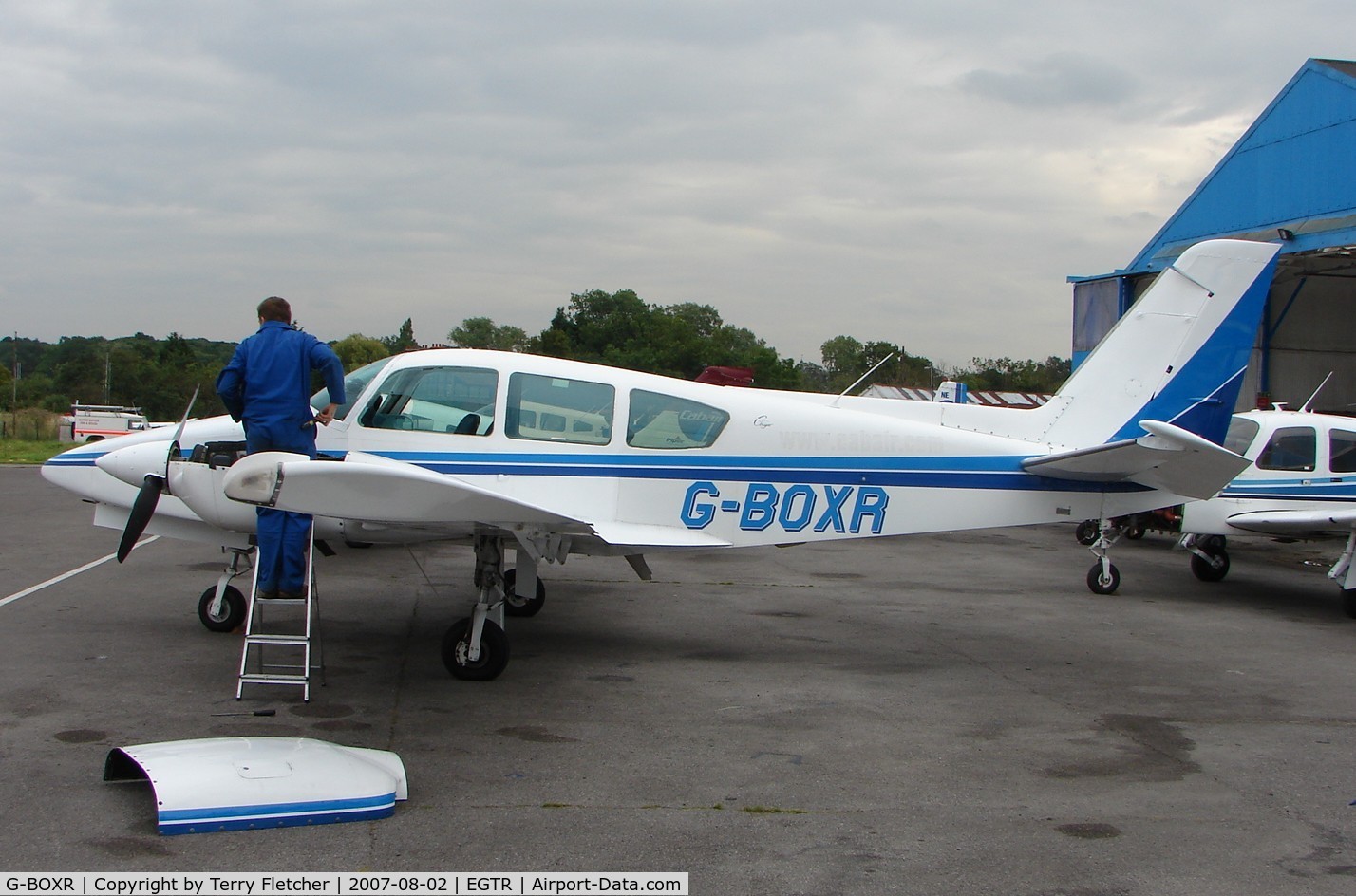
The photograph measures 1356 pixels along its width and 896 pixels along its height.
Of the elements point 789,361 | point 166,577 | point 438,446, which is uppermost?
point 789,361

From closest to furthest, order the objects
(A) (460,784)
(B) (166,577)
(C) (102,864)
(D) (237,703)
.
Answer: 1. (C) (102,864)
2. (A) (460,784)
3. (D) (237,703)
4. (B) (166,577)

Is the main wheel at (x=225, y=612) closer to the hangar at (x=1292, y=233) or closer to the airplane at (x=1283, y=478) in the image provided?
the airplane at (x=1283, y=478)

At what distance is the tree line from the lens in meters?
34.5

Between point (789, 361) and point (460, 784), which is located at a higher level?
point (789, 361)

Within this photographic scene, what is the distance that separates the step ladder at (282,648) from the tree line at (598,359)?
1310 cm

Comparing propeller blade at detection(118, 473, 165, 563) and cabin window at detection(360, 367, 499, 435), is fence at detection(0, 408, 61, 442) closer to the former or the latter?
propeller blade at detection(118, 473, 165, 563)

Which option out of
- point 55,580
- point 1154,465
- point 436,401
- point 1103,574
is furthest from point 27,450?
point 1154,465

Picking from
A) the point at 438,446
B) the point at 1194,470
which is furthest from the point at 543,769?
the point at 1194,470

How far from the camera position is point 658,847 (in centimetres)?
417

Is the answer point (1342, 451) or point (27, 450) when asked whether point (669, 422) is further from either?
point (27, 450)

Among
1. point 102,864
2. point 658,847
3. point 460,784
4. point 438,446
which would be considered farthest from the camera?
point 438,446

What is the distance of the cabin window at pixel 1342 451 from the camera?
462 inches

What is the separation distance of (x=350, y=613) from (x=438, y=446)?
95.7 inches

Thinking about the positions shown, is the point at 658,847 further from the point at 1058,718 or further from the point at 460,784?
the point at 1058,718
